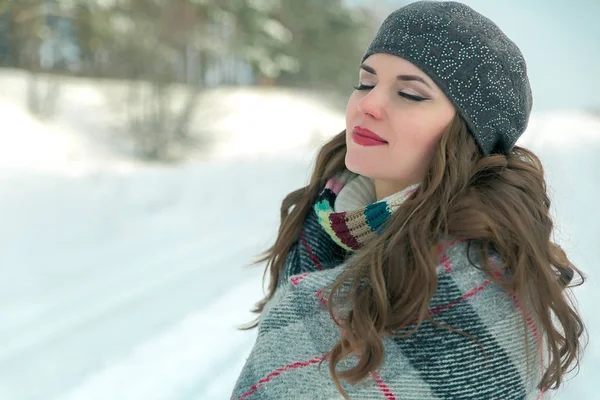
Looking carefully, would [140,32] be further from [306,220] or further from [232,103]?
[306,220]

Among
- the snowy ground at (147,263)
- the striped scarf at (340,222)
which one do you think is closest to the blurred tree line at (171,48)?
the snowy ground at (147,263)

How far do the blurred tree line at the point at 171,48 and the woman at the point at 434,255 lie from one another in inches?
331

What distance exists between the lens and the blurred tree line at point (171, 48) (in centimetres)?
980

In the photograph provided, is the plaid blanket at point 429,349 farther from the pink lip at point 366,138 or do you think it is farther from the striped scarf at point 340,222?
the pink lip at point 366,138

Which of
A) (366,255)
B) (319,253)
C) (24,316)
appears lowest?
(24,316)

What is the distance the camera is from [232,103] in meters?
14.2

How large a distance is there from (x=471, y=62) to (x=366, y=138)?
330 mm

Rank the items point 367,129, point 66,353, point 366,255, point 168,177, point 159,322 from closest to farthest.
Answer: point 366,255
point 367,129
point 66,353
point 159,322
point 168,177

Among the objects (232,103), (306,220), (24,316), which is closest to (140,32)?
(232,103)

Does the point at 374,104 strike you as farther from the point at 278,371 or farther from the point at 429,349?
the point at 278,371

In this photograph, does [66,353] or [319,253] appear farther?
[66,353]

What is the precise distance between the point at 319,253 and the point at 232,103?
12788 millimetres

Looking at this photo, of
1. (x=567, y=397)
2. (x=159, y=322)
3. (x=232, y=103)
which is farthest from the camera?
(x=232, y=103)

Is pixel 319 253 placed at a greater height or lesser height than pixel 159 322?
greater
